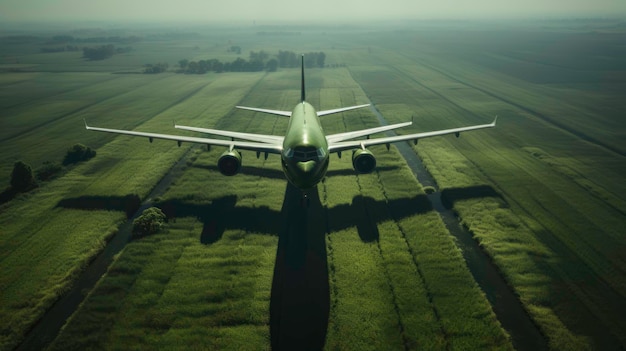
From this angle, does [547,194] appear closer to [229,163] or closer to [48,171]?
[229,163]

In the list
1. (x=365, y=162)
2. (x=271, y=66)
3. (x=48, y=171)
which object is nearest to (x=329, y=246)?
(x=365, y=162)

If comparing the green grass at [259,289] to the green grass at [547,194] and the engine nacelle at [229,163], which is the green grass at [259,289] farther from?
the green grass at [547,194]

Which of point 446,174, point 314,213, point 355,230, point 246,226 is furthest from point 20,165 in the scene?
point 446,174

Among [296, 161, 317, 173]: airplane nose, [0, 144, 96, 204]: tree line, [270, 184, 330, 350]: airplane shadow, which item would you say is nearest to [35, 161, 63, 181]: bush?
[0, 144, 96, 204]: tree line

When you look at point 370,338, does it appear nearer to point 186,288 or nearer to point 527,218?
point 186,288

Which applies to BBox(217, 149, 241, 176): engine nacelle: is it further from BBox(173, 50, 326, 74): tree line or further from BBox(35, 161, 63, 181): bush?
BBox(173, 50, 326, 74): tree line
